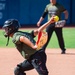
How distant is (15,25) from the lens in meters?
6.05

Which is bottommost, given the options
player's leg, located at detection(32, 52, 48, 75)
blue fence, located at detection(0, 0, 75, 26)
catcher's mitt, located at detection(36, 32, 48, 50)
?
blue fence, located at detection(0, 0, 75, 26)

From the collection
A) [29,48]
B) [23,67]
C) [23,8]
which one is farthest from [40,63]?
[23,8]

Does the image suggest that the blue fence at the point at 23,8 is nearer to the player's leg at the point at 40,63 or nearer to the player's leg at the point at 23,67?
the player's leg at the point at 23,67

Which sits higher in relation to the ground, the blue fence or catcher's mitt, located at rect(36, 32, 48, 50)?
catcher's mitt, located at rect(36, 32, 48, 50)

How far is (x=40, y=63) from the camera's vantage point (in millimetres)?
5992

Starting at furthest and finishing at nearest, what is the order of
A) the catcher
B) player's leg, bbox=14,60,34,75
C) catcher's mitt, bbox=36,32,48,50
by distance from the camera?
1. player's leg, bbox=14,60,34,75
2. the catcher
3. catcher's mitt, bbox=36,32,48,50

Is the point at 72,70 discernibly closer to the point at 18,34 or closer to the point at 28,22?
the point at 18,34

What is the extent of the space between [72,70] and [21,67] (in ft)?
9.97

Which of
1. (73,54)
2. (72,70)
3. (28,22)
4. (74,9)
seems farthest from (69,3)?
(72,70)

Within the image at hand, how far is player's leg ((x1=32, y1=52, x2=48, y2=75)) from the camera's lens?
5962 millimetres

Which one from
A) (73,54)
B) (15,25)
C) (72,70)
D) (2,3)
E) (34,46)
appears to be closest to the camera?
(34,46)

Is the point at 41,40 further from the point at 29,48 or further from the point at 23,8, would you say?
the point at 23,8

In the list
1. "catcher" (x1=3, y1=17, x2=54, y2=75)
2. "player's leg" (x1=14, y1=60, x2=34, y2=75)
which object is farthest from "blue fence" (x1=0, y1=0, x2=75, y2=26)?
"catcher" (x1=3, y1=17, x2=54, y2=75)

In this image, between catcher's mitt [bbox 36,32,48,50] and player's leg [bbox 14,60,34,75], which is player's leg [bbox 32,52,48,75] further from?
catcher's mitt [bbox 36,32,48,50]
